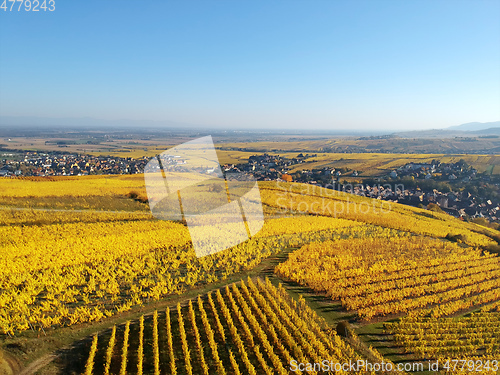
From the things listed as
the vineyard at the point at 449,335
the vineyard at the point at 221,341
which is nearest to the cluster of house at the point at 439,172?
the vineyard at the point at 449,335

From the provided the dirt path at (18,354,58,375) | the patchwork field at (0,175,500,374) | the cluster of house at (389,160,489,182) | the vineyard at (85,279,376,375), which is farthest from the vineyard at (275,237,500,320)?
the cluster of house at (389,160,489,182)

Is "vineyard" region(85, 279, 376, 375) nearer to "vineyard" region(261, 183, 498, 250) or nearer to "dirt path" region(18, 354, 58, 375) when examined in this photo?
"dirt path" region(18, 354, 58, 375)

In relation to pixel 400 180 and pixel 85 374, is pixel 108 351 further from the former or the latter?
pixel 400 180

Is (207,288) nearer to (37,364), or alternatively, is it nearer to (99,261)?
(99,261)

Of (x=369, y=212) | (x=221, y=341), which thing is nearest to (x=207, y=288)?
(x=221, y=341)

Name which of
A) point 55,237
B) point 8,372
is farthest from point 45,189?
point 8,372

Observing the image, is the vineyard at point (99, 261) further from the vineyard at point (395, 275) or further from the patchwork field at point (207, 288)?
the vineyard at point (395, 275)
